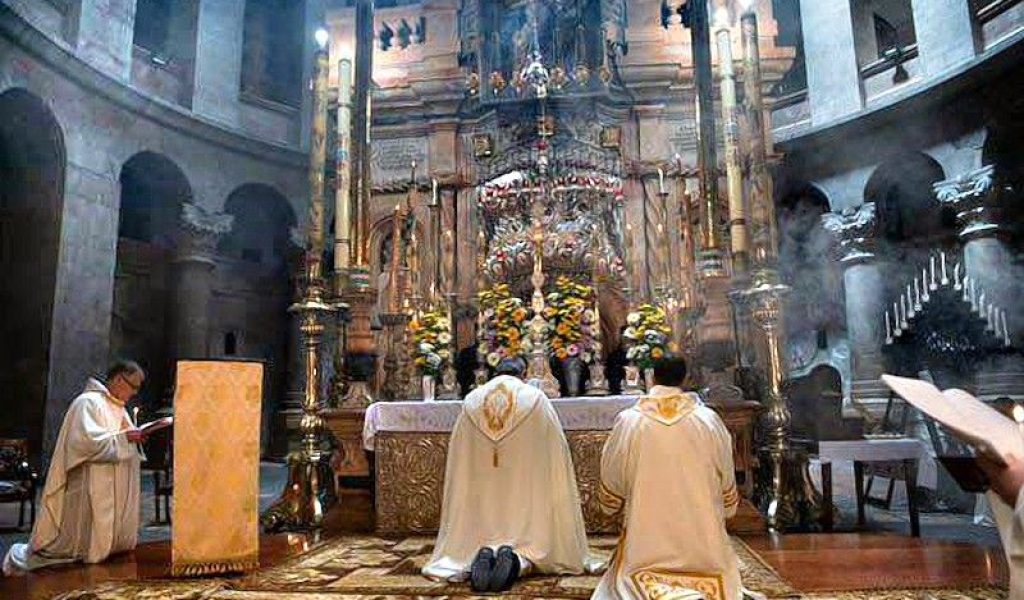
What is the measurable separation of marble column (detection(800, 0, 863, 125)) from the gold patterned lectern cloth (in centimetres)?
1228

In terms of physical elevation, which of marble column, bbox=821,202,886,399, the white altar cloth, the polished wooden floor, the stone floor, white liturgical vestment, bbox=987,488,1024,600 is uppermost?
marble column, bbox=821,202,886,399

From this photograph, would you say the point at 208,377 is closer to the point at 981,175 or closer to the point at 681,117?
the point at 681,117

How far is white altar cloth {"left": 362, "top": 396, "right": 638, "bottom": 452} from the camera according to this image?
19.9ft

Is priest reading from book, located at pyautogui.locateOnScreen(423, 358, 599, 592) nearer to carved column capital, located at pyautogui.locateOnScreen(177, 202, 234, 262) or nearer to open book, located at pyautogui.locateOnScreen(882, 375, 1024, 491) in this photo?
open book, located at pyautogui.locateOnScreen(882, 375, 1024, 491)

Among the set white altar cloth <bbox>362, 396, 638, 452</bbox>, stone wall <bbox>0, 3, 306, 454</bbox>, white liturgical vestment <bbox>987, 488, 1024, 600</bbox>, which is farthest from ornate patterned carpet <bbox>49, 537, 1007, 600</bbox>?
stone wall <bbox>0, 3, 306, 454</bbox>

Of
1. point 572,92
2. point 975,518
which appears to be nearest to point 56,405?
point 572,92

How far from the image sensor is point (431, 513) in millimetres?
6234

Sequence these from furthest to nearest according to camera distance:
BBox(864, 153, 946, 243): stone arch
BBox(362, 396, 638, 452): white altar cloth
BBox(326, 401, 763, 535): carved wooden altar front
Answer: BBox(864, 153, 946, 243): stone arch < BBox(326, 401, 763, 535): carved wooden altar front < BBox(362, 396, 638, 452): white altar cloth

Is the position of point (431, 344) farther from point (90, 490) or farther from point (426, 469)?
point (90, 490)

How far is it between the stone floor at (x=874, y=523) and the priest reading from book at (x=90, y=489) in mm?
1402

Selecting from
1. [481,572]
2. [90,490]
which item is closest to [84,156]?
[90,490]

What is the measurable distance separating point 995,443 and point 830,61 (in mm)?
14192

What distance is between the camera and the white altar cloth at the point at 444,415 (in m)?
6.08

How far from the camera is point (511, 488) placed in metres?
4.85
